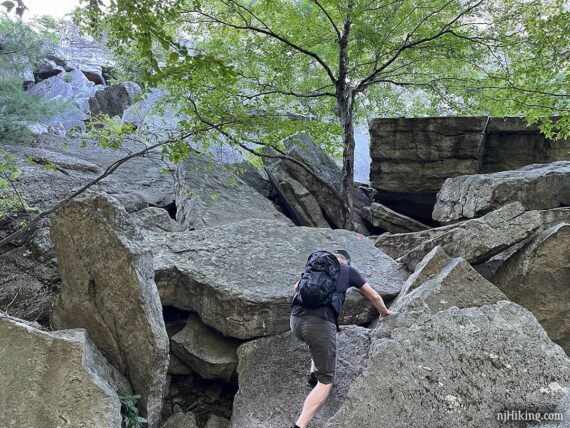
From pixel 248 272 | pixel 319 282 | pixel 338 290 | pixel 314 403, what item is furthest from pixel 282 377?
pixel 248 272

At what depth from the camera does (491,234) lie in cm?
688

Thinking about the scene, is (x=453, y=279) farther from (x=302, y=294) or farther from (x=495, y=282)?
(x=302, y=294)

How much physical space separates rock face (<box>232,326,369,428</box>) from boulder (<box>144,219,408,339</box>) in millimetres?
296

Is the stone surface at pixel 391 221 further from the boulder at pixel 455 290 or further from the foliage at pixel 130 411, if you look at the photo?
the foliage at pixel 130 411

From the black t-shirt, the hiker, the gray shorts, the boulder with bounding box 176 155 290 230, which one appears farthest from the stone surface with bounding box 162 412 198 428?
the boulder with bounding box 176 155 290 230

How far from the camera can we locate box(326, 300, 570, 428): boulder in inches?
169

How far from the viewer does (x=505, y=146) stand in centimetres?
1295

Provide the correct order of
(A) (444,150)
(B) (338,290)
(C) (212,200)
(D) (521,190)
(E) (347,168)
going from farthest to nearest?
(A) (444,150) < (E) (347,168) < (C) (212,200) < (D) (521,190) < (B) (338,290)

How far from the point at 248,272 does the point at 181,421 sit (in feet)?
7.94

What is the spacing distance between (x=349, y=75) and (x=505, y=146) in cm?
530

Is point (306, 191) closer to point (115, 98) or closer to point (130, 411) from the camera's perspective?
point (130, 411)

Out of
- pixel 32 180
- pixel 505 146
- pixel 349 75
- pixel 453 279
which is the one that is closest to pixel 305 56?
pixel 349 75

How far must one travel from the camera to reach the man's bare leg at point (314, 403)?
4.86 m

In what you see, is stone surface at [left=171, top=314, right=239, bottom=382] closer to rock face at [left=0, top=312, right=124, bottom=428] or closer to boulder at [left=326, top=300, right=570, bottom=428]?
rock face at [left=0, top=312, right=124, bottom=428]
